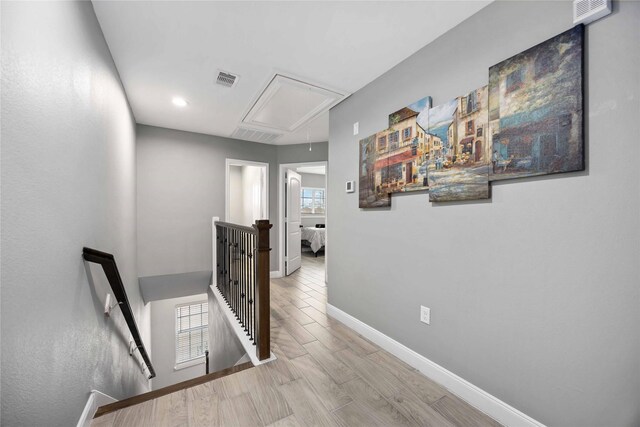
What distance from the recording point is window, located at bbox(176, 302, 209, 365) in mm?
5770

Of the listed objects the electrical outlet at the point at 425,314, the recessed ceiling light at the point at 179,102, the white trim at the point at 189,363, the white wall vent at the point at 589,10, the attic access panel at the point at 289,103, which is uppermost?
the recessed ceiling light at the point at 179,102

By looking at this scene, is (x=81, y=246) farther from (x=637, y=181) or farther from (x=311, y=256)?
(x=311, y=256)

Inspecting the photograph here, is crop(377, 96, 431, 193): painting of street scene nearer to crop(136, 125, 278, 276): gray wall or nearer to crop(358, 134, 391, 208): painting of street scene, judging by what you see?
crop(358, 134, 391, 208): painting of street scene

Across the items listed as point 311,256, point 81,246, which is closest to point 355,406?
point 81,246

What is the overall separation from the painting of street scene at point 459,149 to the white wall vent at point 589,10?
1.41 ft

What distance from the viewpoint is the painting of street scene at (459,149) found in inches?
59.9

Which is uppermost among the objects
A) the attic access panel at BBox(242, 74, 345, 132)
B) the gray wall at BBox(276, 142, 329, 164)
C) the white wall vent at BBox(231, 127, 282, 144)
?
the white wall vent at BBox(231, 127, 282, 144)

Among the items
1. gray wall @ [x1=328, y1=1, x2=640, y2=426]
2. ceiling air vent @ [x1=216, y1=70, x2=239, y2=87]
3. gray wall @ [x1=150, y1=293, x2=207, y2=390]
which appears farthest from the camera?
gray wall @ [x1=150, y1=293, x2=207, y2=390]

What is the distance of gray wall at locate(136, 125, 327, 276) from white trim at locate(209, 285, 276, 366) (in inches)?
38.8

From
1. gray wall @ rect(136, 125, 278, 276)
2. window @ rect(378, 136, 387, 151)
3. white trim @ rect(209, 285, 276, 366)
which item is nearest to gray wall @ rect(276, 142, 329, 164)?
gray wall @ rect(136, 125, 278, 276)

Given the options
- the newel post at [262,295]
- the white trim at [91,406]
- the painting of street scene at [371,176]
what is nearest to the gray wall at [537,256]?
the painting of street scene at [371,176]

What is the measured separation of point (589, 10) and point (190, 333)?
24.2ft

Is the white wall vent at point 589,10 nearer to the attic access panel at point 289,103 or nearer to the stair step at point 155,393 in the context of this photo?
the attic access panel at point 289,103

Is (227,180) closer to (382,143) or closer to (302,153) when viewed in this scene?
(302,153)
